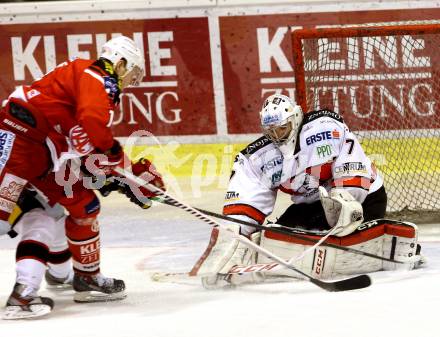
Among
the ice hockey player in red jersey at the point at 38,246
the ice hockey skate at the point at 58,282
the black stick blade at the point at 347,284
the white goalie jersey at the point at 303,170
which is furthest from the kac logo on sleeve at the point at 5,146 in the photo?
the black stick blade at the point at 347,284

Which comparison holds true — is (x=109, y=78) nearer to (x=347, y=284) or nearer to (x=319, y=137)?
(x=319, y=137)

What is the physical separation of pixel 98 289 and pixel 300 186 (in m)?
0.94

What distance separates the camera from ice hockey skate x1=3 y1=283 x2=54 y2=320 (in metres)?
3.68

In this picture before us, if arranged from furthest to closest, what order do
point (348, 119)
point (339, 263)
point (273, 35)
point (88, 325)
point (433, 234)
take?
point (273, 35) → point (348, 119) → point (433, 234) → point (339, 263) → point (88, 325)

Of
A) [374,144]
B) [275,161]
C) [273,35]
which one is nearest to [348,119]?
[374,144]

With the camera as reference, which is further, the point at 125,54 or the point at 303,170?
the point at 303,170

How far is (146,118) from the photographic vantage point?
6875mm

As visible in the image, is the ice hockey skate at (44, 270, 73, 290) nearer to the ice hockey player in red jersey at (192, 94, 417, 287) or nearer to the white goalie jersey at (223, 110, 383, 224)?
the ice hockey player in red jersey at (192, 94, 417, 287)

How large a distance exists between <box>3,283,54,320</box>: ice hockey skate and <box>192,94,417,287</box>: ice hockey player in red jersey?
747 mm

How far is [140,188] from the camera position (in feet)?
13.0

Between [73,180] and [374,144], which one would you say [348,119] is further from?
[73,180]

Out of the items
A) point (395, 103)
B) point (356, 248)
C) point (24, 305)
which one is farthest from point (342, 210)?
point (395, 103)

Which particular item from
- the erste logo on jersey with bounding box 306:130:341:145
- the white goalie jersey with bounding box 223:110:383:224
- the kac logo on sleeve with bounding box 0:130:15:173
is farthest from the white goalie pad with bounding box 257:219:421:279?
the kac logo on sleeve with bounding box 0:130:15:173

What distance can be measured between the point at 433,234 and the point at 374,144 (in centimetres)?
108
